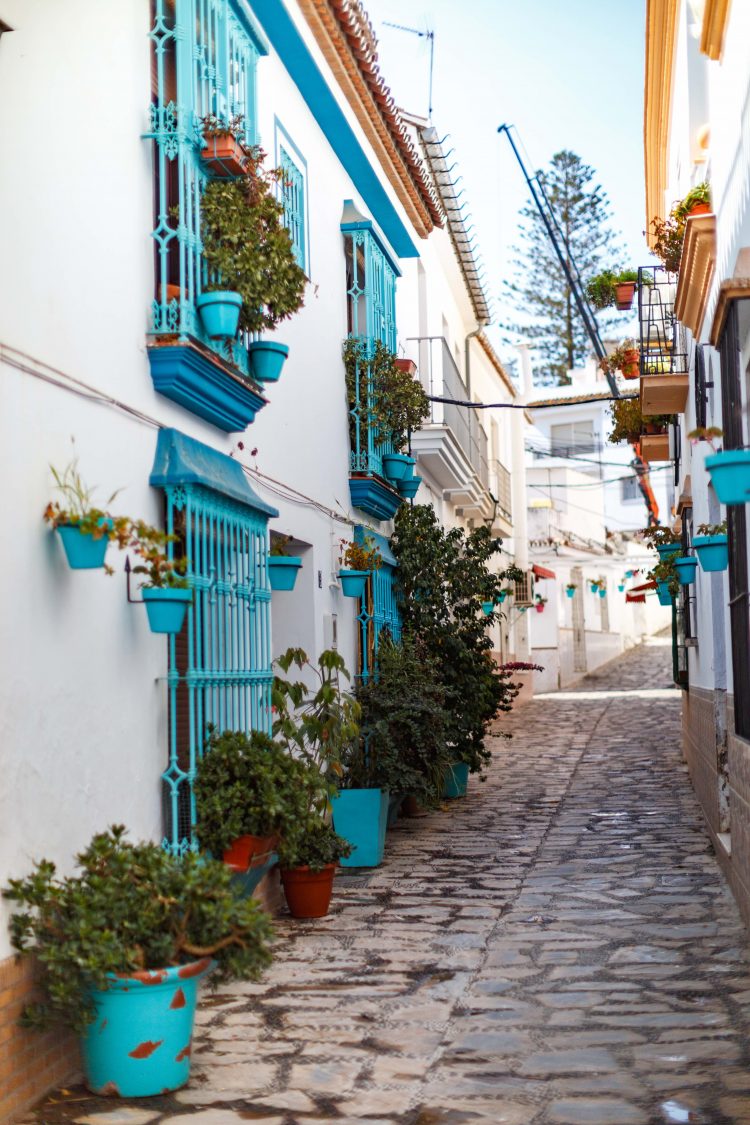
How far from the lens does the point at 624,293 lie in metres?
14.0

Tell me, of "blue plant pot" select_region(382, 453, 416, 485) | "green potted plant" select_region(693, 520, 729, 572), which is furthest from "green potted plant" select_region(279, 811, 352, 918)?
"blue plant pot" select_region(382, 453, 416, 485)

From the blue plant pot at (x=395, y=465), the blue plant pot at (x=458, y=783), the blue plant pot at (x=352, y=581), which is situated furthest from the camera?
the blue plant pot at (x=458, y=783)

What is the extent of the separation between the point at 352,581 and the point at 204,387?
3.95 meters

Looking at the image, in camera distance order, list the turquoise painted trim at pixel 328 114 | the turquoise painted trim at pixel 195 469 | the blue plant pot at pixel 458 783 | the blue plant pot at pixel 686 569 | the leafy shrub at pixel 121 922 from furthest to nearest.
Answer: the blue plant pot at pixel 458 783 → the blue plant pot at pixel 686 569 → the turquoise painted trim at pixel 328 114 → the turquoise painted trim at pixel 195 469 → the leafy shrub at pixel 121 922

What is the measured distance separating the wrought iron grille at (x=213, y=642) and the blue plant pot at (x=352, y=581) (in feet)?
8.55

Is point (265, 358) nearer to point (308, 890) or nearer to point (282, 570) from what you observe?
point (282, 570)

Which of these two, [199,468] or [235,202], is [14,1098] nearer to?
[199,468]

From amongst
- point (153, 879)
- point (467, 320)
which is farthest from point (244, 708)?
point (467, 320)

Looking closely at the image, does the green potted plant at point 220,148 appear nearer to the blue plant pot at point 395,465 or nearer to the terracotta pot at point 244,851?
the terracotta pot at point 244,851

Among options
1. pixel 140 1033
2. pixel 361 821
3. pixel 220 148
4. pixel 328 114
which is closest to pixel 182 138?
pixel 220 148

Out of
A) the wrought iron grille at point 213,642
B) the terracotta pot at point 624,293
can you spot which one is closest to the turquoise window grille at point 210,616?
the wrought iron grille at point 213,642

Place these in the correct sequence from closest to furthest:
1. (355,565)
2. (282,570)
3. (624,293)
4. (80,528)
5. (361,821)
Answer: (80,528) → (282,570) → (361,821) → (355,565) → (624,293)

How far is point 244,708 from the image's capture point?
7199mm

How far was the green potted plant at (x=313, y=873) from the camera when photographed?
7.68 metres
